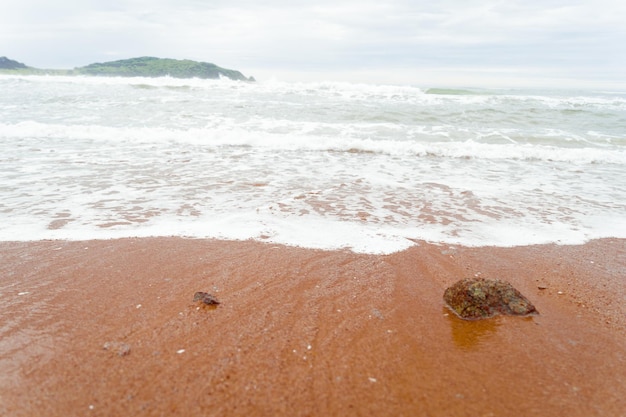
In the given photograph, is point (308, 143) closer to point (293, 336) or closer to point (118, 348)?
point (293, 336)

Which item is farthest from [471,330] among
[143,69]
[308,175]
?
[143,69]

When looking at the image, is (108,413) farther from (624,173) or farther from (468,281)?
(624,173)

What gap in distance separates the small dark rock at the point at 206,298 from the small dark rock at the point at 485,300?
181cm

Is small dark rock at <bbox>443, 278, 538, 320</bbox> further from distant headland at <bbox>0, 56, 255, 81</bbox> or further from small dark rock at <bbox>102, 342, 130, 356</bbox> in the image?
distant headland at <bbox>0, 56, 255, 81</bbox>

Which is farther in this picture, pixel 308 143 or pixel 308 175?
pixel 308 143

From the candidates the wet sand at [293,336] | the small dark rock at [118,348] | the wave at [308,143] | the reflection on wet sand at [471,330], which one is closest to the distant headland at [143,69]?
the wave at [308,143]

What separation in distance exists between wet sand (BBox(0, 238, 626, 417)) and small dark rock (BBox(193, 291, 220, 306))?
0.07 metres

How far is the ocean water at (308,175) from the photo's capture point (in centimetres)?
482

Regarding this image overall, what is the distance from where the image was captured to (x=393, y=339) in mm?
2652

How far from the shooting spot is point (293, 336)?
2.63m

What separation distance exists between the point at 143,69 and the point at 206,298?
45.6 m

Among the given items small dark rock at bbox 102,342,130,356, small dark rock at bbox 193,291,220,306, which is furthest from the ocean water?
small dark rock at bbox 102,342,130,356

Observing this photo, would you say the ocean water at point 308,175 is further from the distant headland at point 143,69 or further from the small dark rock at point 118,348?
the distant headland at point 143,69

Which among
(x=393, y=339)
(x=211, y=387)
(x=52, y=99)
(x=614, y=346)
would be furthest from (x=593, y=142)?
(x=52, y=99)
